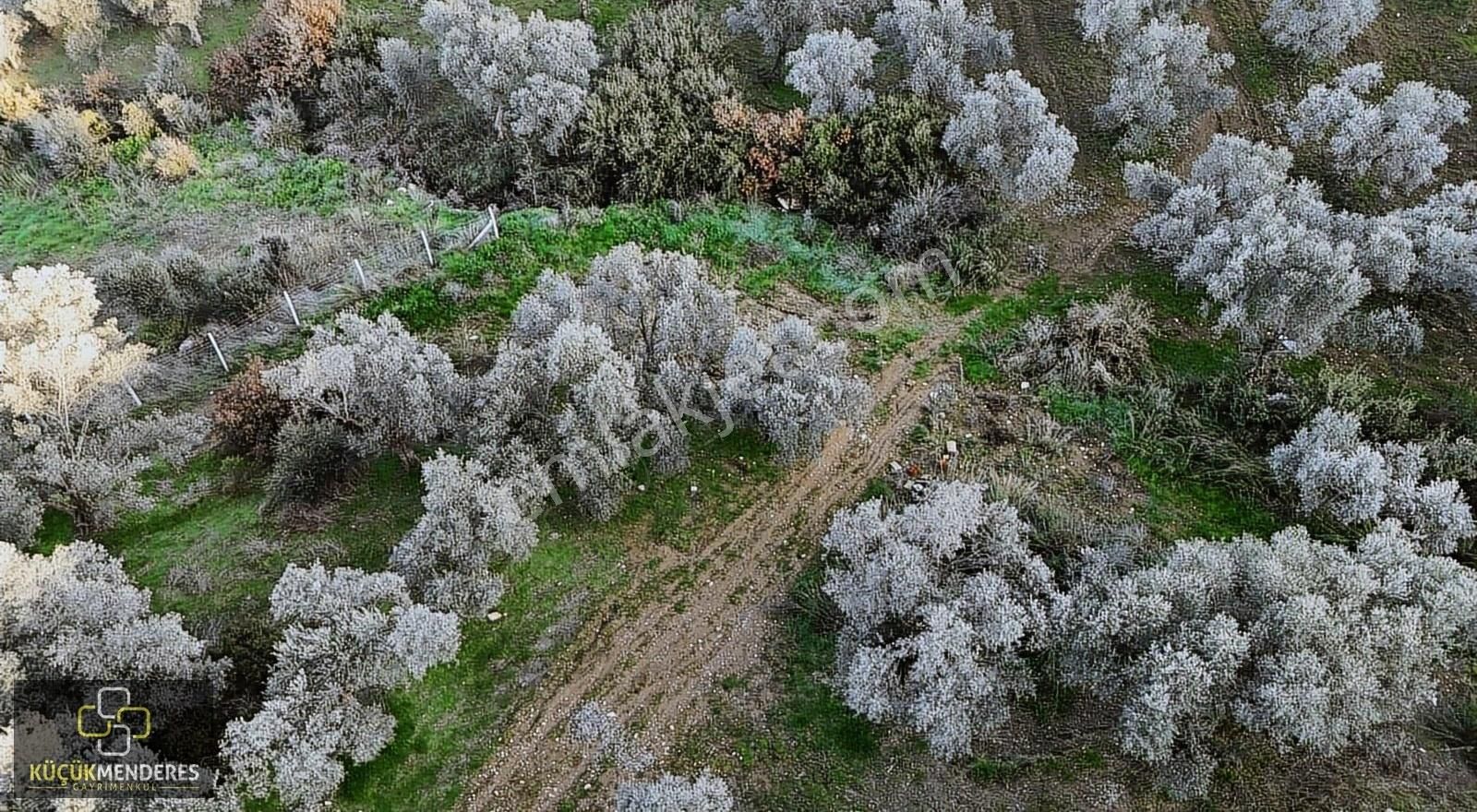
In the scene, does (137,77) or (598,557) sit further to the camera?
(137,77)

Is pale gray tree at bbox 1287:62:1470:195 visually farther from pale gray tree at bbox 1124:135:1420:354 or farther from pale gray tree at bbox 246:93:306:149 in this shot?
pale gray tree at bbox 246:93:306:149

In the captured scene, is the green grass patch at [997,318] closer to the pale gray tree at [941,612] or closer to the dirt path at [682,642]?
the dirt path at [682,642]

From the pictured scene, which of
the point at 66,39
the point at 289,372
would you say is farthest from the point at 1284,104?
the point at 66,39

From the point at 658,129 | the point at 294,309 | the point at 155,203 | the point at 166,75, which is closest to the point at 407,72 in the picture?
the point at 155,203

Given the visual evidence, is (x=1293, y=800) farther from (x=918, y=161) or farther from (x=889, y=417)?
(x=918, y=161)

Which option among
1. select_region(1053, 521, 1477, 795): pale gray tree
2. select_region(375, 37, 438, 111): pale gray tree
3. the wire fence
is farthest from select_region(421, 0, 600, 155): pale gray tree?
select_region(1053, 521, 1477, 795): pale gray tree
